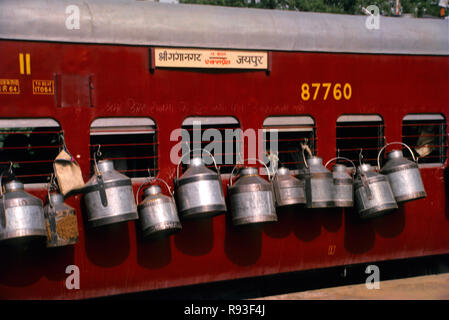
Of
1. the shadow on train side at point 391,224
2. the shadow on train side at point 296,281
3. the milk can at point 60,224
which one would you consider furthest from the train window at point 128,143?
the shadow on train side at point 391,224

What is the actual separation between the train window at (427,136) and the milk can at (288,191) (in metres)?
1.95

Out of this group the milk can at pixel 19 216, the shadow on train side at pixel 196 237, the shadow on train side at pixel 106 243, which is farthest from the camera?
the shadow on train side at pixel 196 237

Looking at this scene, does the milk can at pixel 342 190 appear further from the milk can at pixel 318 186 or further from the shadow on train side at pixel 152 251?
the shadow on train side at pixel 152 251

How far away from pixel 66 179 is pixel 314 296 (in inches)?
132

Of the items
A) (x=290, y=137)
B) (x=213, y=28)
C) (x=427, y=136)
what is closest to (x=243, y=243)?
(x=290, y=137)

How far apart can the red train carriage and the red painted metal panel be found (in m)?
0.01

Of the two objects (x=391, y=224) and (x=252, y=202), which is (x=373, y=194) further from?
(x=252, y=202)

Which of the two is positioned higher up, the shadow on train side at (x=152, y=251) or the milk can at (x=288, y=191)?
the milk can at (x=288, y=191)

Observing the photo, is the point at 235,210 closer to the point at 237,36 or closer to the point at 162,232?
the point at 162,232

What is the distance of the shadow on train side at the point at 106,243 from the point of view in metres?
6.12

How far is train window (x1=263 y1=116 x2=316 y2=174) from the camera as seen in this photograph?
279 inches

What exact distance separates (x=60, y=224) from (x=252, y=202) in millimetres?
1983

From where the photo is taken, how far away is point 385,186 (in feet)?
23.1
